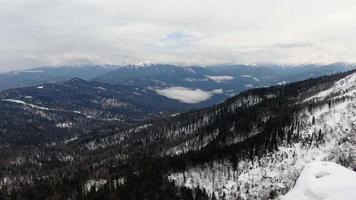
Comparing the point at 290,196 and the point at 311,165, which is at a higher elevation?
the point at 311,165

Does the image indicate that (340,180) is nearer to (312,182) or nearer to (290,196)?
(312,182)

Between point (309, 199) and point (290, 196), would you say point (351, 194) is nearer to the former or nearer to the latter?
point (309, 199)

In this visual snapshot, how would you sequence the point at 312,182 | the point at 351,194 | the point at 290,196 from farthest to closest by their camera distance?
the point at 290,196, the point at 312,182, the point at 351,194

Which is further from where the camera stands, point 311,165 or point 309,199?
point 311,165

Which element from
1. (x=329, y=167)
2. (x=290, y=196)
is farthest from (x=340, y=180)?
(x=290, y=196)

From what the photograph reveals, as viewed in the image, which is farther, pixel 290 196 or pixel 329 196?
pixel 290 196

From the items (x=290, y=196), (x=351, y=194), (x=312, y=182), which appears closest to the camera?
(x=351, y=194)
